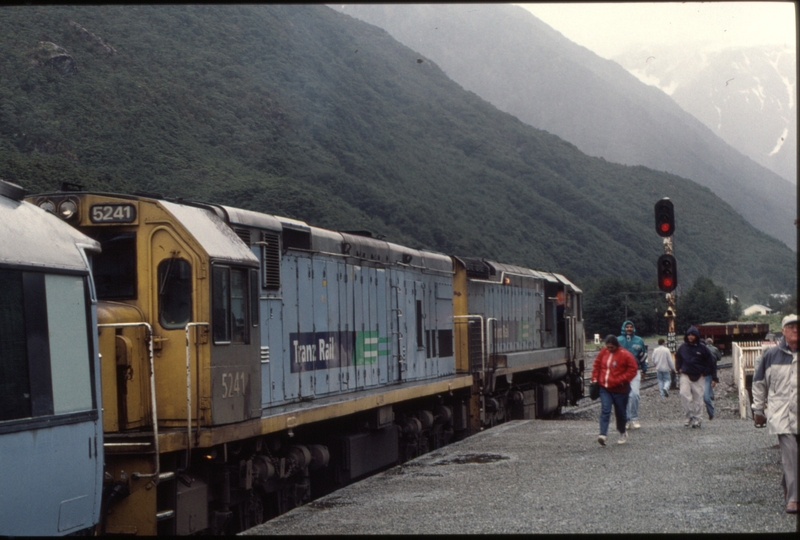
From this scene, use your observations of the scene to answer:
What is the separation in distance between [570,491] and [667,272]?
696cm

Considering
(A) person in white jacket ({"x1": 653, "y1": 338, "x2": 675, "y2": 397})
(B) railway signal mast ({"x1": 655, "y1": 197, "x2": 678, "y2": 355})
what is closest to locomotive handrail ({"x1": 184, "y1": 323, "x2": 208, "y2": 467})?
(B) railway signal mast ({"x1": 655, "y1": 197, "x2": 678, "y2": 355})

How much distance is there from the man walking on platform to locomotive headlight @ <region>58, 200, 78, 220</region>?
650 centimetres

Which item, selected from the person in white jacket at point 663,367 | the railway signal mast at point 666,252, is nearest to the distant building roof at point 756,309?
the person in white jacket at point 663,367

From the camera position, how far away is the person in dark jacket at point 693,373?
1606cm

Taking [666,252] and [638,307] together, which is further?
[638,307]

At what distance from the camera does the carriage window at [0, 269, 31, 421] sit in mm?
5793

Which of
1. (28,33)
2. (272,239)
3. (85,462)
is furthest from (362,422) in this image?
(28,33)

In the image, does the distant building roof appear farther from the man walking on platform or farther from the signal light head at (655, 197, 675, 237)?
the man walking on platform

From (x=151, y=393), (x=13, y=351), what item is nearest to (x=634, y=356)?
(x=151, y=393)

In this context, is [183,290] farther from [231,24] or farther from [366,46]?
[366,46]

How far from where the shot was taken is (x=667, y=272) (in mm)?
15797

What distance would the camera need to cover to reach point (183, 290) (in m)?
8.16

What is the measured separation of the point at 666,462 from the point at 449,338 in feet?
19.6

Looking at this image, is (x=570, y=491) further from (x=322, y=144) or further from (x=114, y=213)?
(x=322, y=144)
